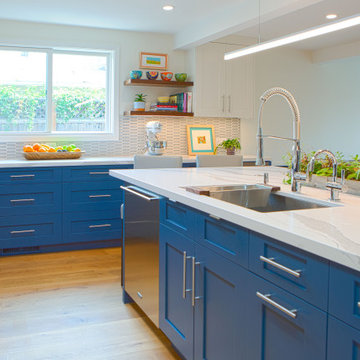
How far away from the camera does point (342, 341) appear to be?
50.7 inches

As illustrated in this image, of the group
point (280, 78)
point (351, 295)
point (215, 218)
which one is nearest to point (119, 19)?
point (280, 78)

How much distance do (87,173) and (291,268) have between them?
11.0 ft

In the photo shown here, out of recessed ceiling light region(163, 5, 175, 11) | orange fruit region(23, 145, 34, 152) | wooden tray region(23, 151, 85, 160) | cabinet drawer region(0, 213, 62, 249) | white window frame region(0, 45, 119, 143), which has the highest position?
recessed ceiling light region(163, 5, 175, 11)

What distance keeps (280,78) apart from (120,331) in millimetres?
4363

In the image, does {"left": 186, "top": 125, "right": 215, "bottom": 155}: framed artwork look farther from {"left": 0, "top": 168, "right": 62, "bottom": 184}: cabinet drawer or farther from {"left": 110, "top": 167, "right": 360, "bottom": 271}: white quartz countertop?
Result: {"left": 110, "top": 167, "right": 360, "bottom": 271}: white quartz countertop

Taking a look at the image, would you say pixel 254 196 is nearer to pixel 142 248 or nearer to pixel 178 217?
pixel 178 217

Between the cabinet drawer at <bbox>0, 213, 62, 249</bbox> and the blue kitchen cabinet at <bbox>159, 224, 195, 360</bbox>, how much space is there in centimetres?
221

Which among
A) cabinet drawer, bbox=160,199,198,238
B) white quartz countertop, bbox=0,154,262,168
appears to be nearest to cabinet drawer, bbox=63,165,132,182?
white quartz countertop, bbox=0,154,262,168

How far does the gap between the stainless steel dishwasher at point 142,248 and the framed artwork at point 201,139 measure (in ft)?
8.43

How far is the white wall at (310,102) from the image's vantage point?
6.06 metres

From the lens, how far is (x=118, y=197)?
4727 millimetres

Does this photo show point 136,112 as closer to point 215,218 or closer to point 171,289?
point 171,289

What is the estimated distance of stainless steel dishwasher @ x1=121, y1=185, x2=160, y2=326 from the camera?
2650 mm

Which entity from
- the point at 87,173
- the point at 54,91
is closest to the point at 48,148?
the point at 87,173
